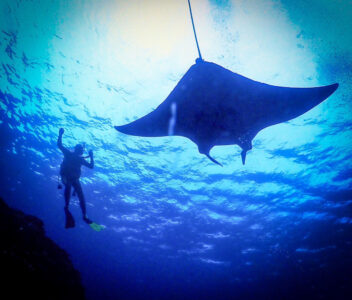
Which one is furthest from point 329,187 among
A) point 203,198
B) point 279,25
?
point 279,25

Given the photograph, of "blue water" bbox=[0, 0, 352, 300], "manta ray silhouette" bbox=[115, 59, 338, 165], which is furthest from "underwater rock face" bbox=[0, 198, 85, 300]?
"blue water" bbox=[0, 0, 352, 300]

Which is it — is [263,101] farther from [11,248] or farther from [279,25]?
[11,248]

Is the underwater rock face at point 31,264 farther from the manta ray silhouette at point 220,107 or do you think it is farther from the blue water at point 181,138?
the blue water at point 181,138

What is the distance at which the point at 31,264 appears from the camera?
617 cm

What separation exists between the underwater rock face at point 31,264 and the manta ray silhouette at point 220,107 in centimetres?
458

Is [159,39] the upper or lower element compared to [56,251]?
upper

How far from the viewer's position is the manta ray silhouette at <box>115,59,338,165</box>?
183 inches

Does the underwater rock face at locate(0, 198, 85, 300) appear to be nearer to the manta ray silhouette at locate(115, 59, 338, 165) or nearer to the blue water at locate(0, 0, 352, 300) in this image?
the manta ray silhouette at locate(115, 59, 338, 165)

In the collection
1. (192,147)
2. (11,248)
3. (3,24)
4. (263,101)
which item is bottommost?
(11,248)

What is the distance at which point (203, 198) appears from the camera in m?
17.8

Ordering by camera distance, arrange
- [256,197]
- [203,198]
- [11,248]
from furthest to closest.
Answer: [203,198] → [256,197] → [11,248]

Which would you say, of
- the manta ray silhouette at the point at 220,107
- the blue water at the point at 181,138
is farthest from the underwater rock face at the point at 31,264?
the blue water at the point at 181,138

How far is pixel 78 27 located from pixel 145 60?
9.42 ft

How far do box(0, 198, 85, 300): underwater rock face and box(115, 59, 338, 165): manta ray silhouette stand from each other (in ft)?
15.0
